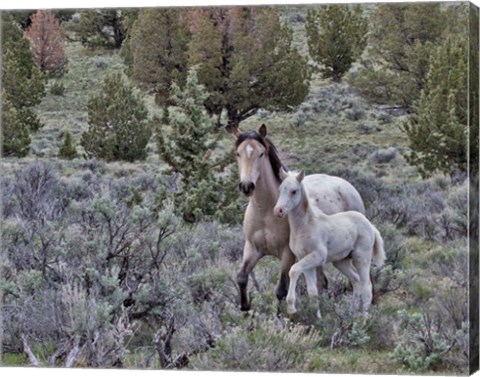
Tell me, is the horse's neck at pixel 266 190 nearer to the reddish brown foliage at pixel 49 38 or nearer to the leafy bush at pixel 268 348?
the leafy bush at pixel 268 348

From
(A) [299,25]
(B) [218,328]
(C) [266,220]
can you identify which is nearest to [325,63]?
(A) [299,25]

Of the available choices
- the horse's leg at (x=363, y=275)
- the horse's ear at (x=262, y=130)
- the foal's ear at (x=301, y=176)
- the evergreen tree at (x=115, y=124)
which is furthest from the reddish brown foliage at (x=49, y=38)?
the horse's leg at (x=363, y=275)

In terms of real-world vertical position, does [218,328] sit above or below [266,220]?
below

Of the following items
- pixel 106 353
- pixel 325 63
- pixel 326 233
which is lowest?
pixel 106 353

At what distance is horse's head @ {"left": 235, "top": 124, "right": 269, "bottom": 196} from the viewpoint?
14617 millimetres

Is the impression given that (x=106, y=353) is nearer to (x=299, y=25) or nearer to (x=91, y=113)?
(x=91, y=113)

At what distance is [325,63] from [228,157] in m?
1.32

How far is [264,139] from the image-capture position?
48.6 feet

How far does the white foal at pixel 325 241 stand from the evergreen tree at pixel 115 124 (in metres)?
1.95

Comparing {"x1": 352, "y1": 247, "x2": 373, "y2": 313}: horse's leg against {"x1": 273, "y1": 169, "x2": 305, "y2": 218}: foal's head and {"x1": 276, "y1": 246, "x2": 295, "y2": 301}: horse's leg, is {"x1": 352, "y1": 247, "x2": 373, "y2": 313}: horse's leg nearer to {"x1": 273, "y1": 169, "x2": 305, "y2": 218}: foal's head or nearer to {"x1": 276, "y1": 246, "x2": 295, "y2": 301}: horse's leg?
{"x1": 276, "y1": 246, "x2": 295, "y2": 301}: horse's leg

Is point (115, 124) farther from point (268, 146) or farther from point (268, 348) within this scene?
point (268, 348)

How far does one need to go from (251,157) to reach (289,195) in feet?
1.68

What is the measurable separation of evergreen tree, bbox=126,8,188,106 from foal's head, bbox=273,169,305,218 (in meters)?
1.93

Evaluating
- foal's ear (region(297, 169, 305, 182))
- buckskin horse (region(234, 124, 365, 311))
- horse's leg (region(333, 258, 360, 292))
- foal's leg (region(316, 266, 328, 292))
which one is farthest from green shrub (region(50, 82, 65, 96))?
horse's leg (region(333, 258, 360, 292))
